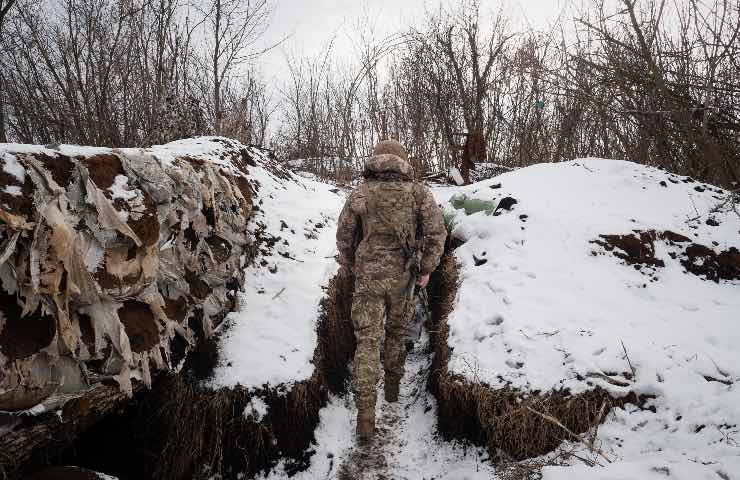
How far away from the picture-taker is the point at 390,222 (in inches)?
137

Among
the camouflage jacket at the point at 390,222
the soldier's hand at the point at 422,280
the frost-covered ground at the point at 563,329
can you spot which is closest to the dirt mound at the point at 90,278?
the frost-covered ground at the point at 563,329

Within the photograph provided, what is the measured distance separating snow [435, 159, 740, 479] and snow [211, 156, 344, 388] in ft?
4.05

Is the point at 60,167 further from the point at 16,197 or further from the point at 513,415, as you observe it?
the point at 513,415

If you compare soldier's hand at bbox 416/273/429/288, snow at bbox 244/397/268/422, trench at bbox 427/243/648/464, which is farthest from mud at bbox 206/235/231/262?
trench at bbox 427/243/648/464

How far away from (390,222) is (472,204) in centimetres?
199

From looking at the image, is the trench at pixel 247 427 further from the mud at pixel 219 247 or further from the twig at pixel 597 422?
the mud at pixel 219 247

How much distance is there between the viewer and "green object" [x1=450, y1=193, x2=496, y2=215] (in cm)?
491

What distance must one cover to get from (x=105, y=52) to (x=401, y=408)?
21.1ft

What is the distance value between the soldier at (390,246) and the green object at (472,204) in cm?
155

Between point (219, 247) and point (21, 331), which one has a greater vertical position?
point (219, 247)

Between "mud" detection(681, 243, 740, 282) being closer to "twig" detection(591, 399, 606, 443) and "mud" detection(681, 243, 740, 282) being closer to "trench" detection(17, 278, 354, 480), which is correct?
"twig" detection(591, 399, 606, 443)

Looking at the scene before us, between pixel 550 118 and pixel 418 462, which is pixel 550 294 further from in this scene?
pixel 550 118

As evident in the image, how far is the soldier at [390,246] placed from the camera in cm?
347

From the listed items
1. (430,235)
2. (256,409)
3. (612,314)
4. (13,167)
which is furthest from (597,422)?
(13,167)
